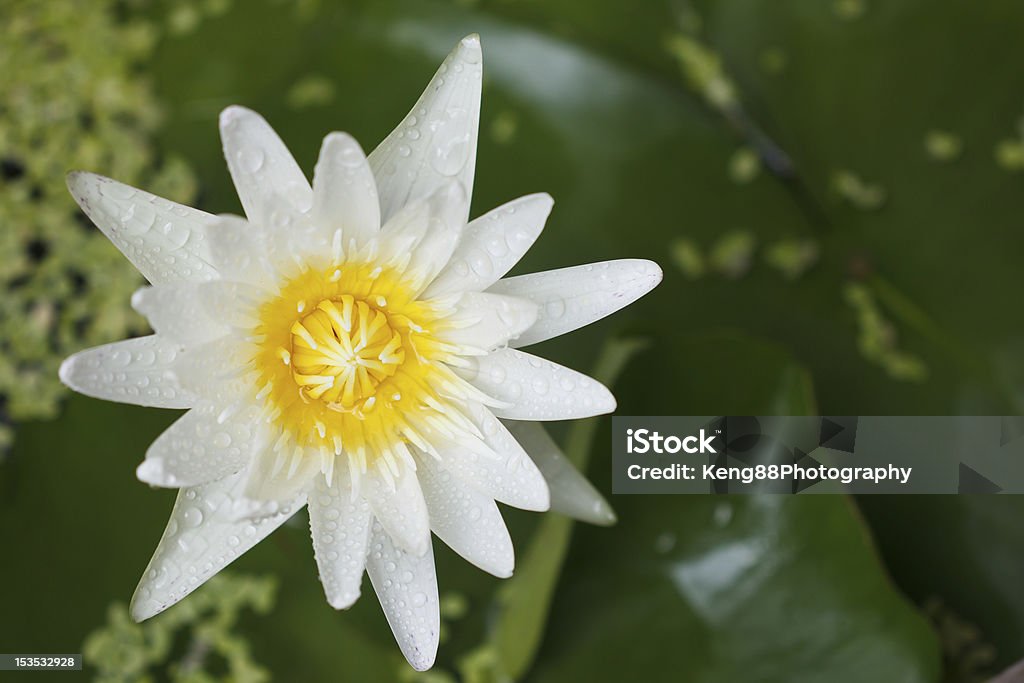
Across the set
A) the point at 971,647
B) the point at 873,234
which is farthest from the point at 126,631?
the point at 873,234

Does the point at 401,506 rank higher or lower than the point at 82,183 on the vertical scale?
lower

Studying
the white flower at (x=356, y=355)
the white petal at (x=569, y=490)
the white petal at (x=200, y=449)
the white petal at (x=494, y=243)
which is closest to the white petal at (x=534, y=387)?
the white flower at (x=356, y=355)

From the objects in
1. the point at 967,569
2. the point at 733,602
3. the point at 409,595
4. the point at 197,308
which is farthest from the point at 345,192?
the point at 967,569

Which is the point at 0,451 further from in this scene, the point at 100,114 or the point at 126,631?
the point at 100,114

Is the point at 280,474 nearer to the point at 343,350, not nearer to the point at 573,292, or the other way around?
the point at 343,350

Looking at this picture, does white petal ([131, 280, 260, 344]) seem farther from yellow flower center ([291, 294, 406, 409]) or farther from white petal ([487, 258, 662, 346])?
white petal ([487, 258, 662, 346])

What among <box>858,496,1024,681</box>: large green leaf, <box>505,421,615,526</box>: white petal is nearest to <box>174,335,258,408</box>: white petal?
<box>505,421,615,526</box>: white petal

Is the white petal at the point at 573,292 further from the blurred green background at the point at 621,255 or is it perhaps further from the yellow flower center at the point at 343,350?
the blurred green background at the point at 621,255
